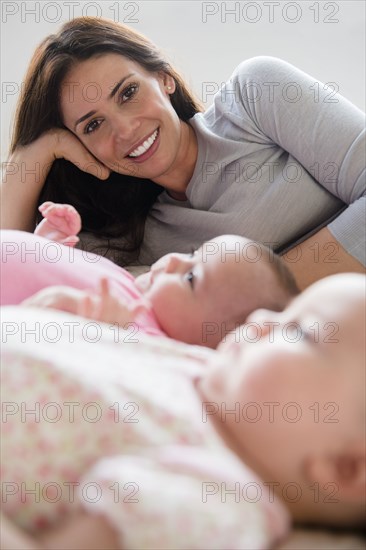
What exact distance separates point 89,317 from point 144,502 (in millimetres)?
244

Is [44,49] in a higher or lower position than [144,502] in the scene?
higher

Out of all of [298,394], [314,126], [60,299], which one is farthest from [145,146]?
[298,394]

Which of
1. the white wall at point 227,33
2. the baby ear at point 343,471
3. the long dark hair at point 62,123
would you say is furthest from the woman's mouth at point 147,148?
the white wall at point 227,33

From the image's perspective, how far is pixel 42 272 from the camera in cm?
84

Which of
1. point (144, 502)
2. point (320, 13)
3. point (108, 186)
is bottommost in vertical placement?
point (108, 186)

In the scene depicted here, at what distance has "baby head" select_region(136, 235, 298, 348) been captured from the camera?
2.64 ft

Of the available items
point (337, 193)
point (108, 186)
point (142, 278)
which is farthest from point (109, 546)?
point (108, 186)

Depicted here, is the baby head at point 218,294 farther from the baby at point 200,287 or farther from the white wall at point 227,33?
the white wall at point 227,33

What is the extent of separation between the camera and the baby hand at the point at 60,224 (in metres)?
0.98

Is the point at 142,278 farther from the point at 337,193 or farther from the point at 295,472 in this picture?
the point at 337,193

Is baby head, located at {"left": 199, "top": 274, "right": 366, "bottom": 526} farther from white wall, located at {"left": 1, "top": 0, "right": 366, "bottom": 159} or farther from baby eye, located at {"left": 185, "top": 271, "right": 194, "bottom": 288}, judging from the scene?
white wall, located at {"left": 1, "top": 0, "right": 366, "bottom": 159}

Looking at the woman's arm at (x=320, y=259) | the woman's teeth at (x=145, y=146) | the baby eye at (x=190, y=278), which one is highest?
the baby eye at (x=190, y=278)

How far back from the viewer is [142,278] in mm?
922

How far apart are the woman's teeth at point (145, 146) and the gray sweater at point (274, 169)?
0.10m
